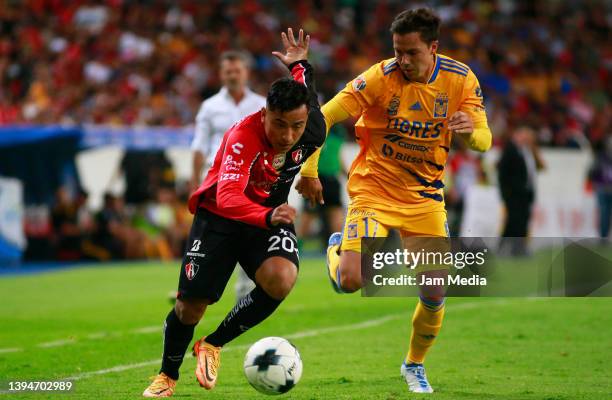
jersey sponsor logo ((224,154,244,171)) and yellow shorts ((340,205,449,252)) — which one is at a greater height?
jersey sponsor logo ((224,154,244,171))

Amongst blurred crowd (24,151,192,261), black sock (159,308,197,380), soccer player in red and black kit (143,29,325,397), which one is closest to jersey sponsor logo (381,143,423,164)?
soccer player in red and black kit (143,29,325,397)

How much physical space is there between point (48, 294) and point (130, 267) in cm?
479

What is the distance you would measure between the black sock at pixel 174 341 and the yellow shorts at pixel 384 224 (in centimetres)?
137

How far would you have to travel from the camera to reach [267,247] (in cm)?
694

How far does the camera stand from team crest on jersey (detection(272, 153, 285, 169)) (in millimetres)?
6887

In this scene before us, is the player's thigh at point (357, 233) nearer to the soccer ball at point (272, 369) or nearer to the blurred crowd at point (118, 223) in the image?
the soccer ball at point (272, 369)

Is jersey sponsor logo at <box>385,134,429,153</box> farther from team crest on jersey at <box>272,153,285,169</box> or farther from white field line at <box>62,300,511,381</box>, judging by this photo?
white field line at <box>62,300,511,381</box>

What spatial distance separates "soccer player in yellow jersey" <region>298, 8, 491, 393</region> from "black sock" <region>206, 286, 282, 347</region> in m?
0.70

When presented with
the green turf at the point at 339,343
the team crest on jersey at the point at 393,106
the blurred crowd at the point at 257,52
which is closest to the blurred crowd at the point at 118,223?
the blurred crowd at the point at 257,52

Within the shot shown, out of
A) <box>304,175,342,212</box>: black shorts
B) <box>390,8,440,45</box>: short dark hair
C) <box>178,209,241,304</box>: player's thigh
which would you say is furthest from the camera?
<box>304,175,342,212</box>: black shorts

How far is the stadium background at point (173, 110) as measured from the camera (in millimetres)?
13469

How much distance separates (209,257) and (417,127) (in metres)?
1.83

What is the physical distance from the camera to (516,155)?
61.8 feet

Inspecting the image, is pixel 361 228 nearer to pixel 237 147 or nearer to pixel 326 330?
pixel 237 147
